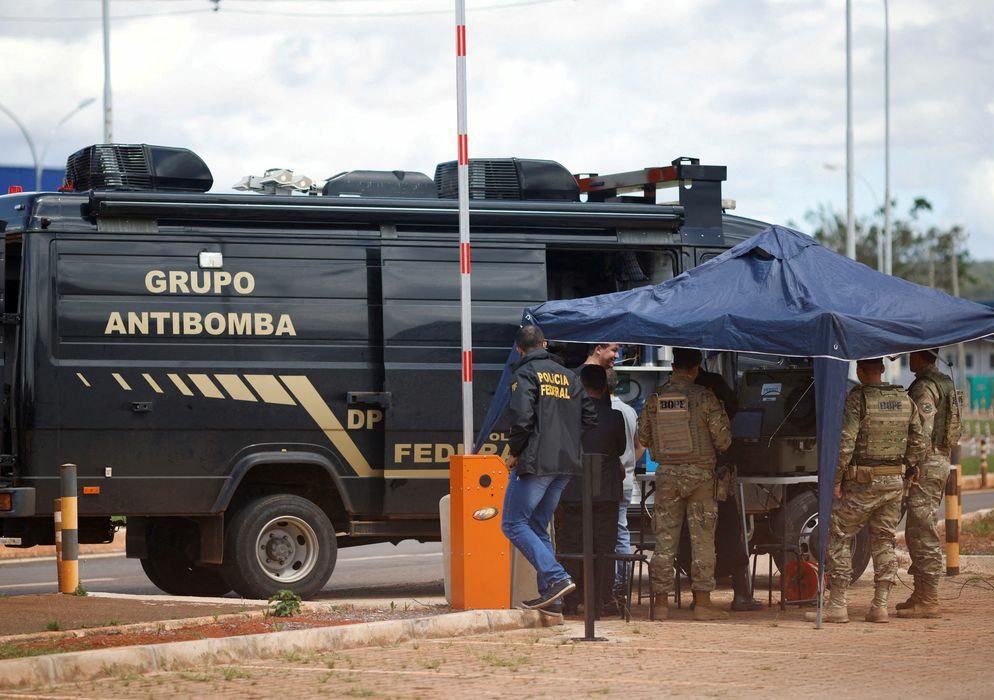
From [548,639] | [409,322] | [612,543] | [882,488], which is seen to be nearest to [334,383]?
[409,322]

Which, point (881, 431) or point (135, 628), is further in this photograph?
point (881, 431)

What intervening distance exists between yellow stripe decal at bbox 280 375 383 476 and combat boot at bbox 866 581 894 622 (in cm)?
386

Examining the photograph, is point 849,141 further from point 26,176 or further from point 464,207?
point 464,207

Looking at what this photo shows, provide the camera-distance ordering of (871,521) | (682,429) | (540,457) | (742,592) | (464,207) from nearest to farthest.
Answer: (540,457) < (464,207) < (871,521) < (682,429) < (742,592)

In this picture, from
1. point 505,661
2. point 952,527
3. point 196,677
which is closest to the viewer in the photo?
point 196,677

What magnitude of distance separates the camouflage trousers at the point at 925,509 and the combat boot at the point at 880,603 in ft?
1.26

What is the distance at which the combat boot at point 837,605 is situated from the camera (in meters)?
10.8

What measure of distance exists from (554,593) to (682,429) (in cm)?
167

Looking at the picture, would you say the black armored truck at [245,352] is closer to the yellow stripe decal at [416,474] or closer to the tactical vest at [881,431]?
the yellow stripe decal at [416,474]

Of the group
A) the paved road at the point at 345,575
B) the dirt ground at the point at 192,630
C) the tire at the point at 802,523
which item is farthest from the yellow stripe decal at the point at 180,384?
the tire at the point at 802,523

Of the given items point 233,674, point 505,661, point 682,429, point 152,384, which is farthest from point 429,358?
point 233,674

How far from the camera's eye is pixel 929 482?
1122 centimetres

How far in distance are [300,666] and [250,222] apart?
471 centimetres

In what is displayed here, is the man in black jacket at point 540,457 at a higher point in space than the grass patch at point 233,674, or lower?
higher
